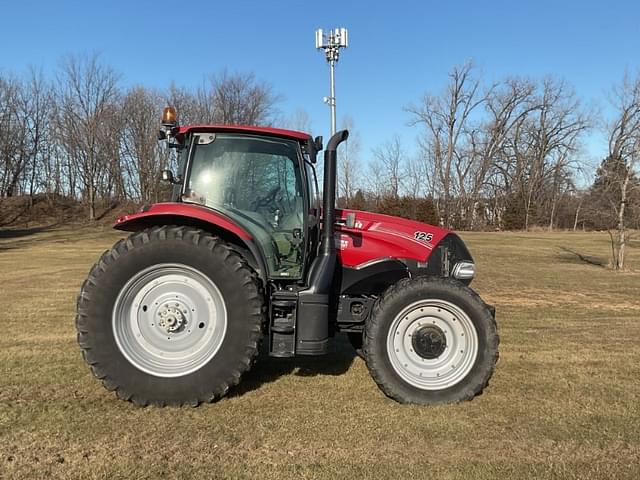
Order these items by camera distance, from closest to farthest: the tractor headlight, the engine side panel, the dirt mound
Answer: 1. the engine side panel
2. the tractor headlight
3. the dirt mound

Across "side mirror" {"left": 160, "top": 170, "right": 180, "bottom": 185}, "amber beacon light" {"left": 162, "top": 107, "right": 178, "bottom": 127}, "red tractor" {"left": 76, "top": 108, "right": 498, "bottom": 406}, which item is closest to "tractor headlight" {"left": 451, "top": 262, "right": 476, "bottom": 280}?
"red tractor" {"left": 76, "top": 108, "right": 498, "bottom": 406}

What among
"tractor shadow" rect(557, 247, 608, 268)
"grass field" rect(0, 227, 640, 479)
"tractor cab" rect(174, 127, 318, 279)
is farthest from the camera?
"tractor shadow" rect(557, 247, 608, 268)

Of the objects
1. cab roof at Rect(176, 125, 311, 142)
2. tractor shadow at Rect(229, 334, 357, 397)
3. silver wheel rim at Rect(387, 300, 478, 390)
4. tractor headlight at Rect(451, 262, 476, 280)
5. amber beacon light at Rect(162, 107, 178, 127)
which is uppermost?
amber beacon light at Rect(162, 107, 178, 127)

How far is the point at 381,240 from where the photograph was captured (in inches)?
174

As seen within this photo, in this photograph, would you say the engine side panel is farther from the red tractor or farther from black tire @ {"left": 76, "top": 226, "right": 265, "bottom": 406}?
black tire @ {"left": 76, "top": 226, "right": 265, "bottom": 406}

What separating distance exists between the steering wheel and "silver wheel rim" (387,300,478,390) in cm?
137

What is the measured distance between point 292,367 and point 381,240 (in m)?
1.46

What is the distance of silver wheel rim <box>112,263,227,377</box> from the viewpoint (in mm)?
3682

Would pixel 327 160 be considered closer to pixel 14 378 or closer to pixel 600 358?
pixel 14 378

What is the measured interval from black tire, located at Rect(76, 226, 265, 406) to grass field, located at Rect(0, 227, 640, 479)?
0.50ft

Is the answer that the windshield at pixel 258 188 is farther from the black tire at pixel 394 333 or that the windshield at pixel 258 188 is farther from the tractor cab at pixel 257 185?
the black tire at pixel 394 333

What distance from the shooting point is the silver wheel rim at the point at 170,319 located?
3682 mm

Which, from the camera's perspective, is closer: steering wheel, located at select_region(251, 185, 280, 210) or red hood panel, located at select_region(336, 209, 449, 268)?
steering wheel, located at select_region(251, 185, 280, 210)

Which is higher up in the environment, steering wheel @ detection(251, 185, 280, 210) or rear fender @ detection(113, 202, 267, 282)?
steering wheel @ detection(251, 185, 280, 210)
